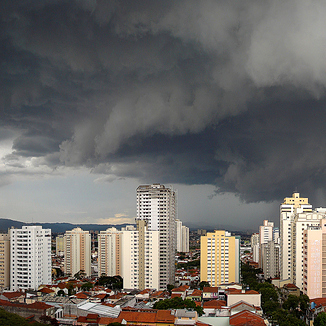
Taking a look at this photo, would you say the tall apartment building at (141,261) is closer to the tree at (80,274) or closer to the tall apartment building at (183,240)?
the tree at (80,274)

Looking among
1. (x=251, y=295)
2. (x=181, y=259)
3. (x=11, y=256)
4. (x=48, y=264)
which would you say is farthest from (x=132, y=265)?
(x=181, y=259)

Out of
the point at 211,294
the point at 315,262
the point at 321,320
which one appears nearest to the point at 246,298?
the point at 211,294

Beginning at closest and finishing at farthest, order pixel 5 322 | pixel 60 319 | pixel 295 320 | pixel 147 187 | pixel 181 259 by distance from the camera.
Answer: pixel 5 322, pixel 295 320, pixel 60 319, pixel 147 187, pixel 181 259

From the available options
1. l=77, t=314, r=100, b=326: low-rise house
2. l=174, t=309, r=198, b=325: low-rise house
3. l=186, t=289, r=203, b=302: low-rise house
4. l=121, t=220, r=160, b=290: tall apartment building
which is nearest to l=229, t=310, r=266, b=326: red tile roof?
l=174, t=309, r=198, b=325: low-rise house

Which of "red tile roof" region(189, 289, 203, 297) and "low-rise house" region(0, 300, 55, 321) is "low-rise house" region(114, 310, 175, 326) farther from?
"red tile roof" region(189, 289, 203, 297)

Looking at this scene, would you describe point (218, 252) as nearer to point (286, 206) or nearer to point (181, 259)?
point (286, 206)
